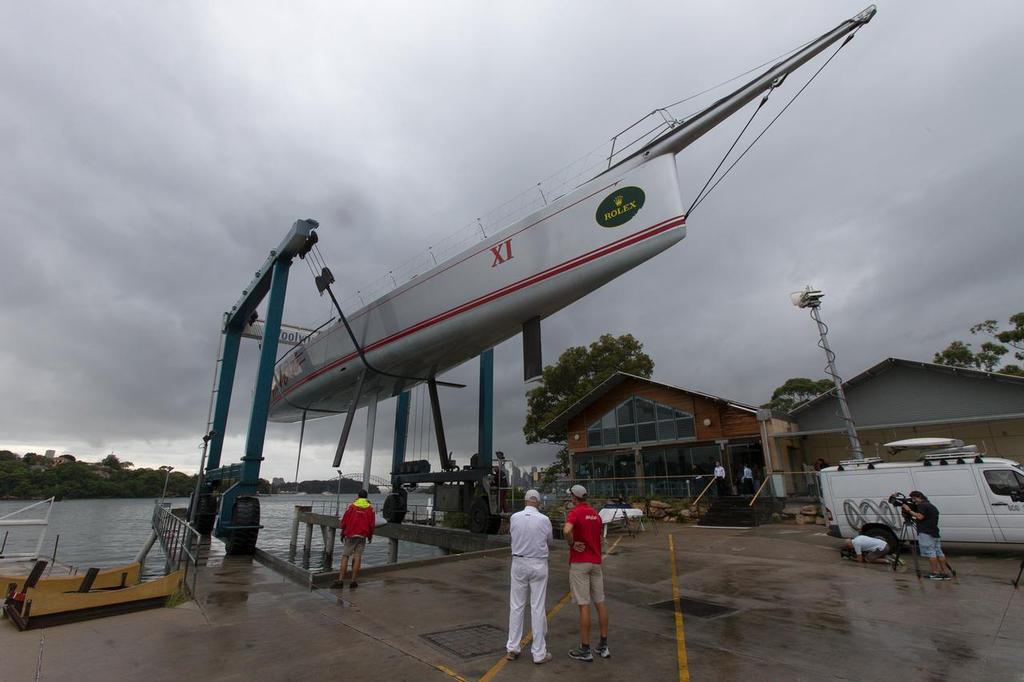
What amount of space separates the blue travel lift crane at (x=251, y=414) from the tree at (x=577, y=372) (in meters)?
15.8

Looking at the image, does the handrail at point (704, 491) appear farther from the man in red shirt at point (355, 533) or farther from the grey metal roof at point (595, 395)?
the man in red shirt at point (355, 533)

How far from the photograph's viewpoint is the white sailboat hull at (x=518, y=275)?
9.32m

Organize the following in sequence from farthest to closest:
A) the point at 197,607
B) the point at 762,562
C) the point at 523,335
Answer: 1. the point at 523,335
2. the point at 762,562
3. the point at 197,607

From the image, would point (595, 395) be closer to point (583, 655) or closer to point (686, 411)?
point (686, 411)

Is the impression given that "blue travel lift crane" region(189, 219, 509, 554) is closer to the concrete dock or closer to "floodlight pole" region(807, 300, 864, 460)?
the concrete dock

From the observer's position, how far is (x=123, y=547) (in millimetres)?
22016

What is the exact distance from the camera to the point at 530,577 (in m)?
4.24

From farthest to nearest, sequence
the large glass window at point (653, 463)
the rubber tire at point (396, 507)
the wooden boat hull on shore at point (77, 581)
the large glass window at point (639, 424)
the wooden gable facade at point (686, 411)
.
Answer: the large glass window at point (653, 463), the large glass window at point (639, 424), the wooden gable facade at point (686, 411), the rubber tire at point (396, 507), the wooden boat hull on shore at point (77, 581)

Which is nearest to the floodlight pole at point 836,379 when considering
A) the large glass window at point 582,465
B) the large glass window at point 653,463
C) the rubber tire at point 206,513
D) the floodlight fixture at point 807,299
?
the floodlight fixture at point 807,299

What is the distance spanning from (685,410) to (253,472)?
15.7m

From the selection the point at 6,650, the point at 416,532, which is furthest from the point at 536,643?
the point at 416,532

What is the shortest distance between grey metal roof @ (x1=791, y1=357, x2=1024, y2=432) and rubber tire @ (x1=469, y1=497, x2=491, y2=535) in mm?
13262

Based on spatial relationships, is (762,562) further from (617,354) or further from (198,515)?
(617,354)

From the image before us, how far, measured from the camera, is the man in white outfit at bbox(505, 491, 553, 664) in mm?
4086
